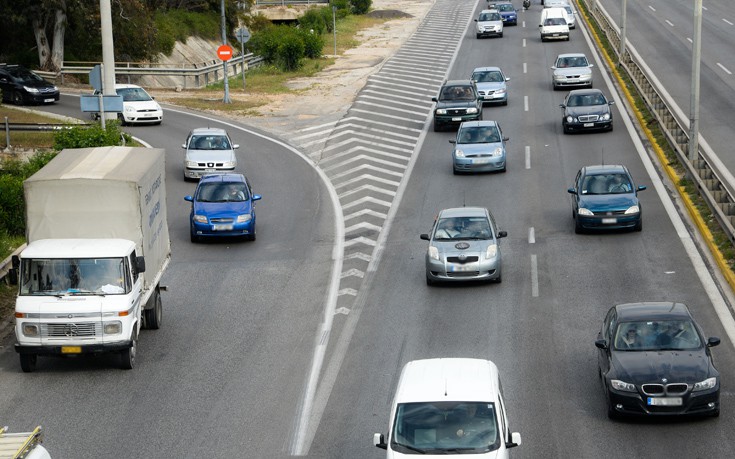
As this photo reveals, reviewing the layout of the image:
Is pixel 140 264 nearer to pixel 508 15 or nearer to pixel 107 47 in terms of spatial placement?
pixel 107 47

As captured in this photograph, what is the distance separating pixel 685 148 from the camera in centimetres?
3669

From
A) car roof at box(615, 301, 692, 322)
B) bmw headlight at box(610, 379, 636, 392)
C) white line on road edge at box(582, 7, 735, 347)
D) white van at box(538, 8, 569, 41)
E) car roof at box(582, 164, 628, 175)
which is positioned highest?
white van at box(538, 8, 569, 41)

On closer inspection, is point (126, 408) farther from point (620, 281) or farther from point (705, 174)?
point (705, 174)

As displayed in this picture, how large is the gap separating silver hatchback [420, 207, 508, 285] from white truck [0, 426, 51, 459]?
47.7 feet

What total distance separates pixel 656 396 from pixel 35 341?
10191 mm

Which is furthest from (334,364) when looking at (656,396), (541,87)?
(541,87)

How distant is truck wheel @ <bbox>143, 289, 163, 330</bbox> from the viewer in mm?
22594

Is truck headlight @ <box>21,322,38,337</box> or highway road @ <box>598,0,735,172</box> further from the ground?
highway road @ <box>598,0,735,172</box>

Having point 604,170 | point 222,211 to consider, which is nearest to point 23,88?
point 222,211

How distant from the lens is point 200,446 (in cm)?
1677

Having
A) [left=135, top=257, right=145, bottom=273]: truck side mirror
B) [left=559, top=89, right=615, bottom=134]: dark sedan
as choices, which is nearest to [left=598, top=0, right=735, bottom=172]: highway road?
[left=559, top=89, right=615, bottom=134]: dark sedan

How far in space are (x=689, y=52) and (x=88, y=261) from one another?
4678 centimetres

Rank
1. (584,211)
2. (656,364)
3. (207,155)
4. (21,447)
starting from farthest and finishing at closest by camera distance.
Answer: (207,155)
(584,211)
(656,364)
(21,447)

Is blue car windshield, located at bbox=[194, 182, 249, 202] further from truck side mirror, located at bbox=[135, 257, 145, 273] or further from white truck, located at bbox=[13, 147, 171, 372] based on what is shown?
truck side mirror, located at bbox=[135, 257, 145, 273]
